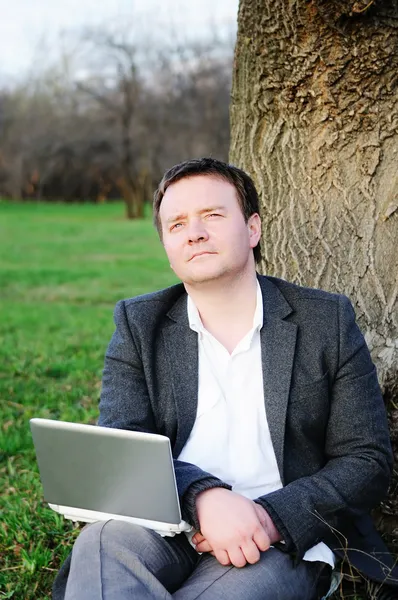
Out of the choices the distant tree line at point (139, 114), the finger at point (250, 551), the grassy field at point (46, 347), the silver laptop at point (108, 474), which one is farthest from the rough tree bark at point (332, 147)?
the distant tree line at point (139, 114)

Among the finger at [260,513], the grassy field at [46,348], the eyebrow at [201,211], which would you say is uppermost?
the eyebrow at [201,211]

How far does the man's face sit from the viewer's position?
2.42m

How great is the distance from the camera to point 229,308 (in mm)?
2541

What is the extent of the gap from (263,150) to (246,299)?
1113 mm

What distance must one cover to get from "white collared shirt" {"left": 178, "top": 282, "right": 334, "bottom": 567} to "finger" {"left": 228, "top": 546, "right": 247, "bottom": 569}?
0.28 metres

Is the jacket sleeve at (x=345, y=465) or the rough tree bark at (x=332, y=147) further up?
the rough tree bark at (x=332, y=147)

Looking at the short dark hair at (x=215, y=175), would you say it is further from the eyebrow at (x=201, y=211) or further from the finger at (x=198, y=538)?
the finger at (x=198, y=538)

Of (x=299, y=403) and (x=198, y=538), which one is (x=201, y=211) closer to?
(x=299, y=403)

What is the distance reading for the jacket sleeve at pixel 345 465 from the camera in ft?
7.50

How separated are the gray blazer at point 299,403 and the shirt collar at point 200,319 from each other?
2 centimetres

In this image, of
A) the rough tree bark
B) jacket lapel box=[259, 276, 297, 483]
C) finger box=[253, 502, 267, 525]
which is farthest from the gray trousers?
the rough tree bark

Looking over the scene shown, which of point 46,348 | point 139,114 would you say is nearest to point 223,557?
point 46,348

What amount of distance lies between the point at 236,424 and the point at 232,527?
38 cm

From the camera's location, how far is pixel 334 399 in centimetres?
244
